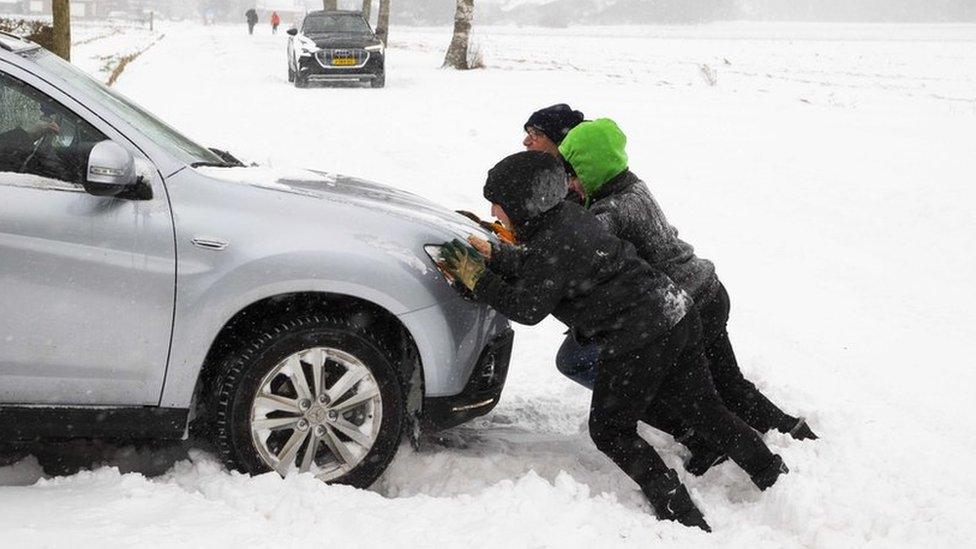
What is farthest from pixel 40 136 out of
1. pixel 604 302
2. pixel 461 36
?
pixel 461 36

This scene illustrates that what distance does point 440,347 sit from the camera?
145 inches

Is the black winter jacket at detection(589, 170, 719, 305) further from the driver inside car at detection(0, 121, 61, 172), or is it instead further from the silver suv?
the driver inside car at detection(0, 121, 61, 172)

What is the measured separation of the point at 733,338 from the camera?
6320 millimetres

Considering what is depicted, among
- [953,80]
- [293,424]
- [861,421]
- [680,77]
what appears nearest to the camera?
[293,424]

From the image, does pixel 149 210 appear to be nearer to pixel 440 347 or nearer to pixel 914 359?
pixel 440 347

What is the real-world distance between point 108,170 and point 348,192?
1.02 meters

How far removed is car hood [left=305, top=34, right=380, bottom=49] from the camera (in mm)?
19141

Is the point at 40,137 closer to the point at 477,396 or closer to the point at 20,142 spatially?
the point at 20,142

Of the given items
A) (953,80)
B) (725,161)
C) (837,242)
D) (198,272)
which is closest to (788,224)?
(837,242)

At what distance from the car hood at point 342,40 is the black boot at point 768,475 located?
16710 millimetres

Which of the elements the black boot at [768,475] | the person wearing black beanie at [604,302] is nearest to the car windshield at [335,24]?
the person wearing black beanie at [604,302]

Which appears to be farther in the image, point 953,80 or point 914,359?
point 953,80

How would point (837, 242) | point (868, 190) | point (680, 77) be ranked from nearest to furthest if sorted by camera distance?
1. point (837, 242)
2. point (868, 190)
3. point (680, 77)

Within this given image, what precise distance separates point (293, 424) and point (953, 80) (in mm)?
30917
